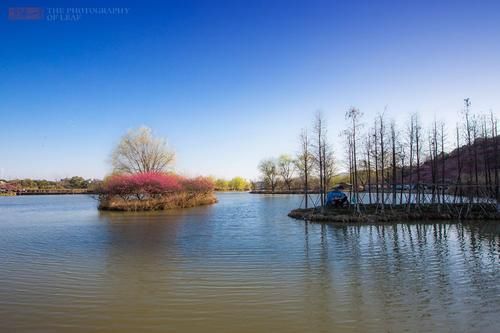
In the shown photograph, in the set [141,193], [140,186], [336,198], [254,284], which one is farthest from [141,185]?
[254,284]

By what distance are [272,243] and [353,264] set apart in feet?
13.1

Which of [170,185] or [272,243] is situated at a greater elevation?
[170,185]

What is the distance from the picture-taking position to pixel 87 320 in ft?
17.5

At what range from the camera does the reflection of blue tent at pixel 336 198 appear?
2353cm

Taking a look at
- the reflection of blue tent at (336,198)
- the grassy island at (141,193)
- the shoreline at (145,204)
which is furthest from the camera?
the grassy island at (141,193)

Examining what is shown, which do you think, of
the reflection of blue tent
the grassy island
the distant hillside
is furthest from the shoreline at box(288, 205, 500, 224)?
the grassy island

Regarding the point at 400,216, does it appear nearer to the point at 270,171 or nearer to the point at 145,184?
the point at 145,184

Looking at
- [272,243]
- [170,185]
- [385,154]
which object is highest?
[385,154]

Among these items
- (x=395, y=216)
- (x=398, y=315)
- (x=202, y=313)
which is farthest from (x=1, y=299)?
(x=395, y=216)

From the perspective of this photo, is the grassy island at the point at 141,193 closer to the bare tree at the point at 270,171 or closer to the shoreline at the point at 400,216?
the shoreline at the point at 400,216

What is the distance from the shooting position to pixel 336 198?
23609 mm

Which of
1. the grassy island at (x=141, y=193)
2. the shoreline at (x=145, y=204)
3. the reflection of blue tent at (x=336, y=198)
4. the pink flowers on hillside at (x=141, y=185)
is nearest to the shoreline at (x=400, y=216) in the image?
the reflection of blue tent at (x=336, y=198)

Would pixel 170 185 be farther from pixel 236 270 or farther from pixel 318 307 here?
pixel 318 307

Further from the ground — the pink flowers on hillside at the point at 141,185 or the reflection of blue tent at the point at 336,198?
A: the pink flowers on hillside at the point at 141,185
